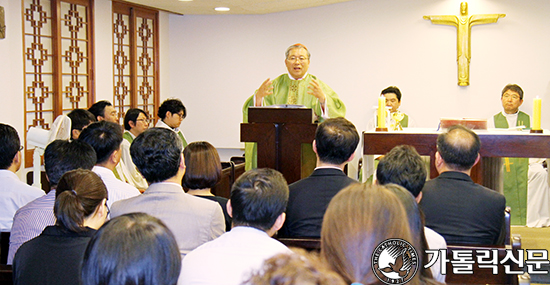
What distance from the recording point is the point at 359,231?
1.22 m

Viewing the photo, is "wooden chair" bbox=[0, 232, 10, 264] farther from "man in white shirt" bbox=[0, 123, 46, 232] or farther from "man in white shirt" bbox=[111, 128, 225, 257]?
"man in white shirt" bbox=[111, 128, 225, 257]

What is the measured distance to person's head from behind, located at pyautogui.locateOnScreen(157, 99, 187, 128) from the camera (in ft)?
20.5

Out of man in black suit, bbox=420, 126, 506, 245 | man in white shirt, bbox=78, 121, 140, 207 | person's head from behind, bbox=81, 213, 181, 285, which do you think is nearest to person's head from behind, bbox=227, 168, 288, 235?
person's head from behind, bbox=81, 213, 181, 285

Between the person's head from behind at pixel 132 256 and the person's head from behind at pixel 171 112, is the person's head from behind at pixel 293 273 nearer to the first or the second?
the person's head from behind at pixel 132 256

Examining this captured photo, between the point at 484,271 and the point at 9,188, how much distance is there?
2.53 metres

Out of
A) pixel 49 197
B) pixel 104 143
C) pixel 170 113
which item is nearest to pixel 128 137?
pixel 170 113

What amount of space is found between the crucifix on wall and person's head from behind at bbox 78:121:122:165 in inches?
207

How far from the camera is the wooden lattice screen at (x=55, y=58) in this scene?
585 centimetres

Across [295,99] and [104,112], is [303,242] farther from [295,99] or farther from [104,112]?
[104,112]

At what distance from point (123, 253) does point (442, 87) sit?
7.06m

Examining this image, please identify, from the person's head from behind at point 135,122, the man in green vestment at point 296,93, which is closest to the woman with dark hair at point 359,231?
the man in green vestment at point 296,93

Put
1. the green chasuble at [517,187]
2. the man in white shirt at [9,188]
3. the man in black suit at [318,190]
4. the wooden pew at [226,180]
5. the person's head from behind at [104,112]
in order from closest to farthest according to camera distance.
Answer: the man in black suit at [318,190] < the man in white shirt at [9,188] < the wooden pew at [226,180] < the person's head from behind at [104,112] < the green chasuble at [517,187]

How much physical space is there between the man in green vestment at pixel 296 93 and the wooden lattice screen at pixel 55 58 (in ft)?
7.31

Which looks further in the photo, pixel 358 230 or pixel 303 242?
pixel 303 242
